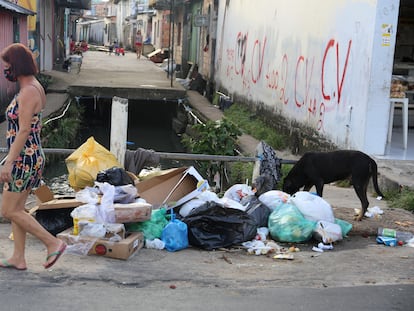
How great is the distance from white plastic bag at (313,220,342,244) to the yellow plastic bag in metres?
2.34

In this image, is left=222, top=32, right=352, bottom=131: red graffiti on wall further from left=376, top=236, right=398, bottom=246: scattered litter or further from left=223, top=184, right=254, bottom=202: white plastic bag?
left=376, top=236, right=398, bottom=246: scattered litter

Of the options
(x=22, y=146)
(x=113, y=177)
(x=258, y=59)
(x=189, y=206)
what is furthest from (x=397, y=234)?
(x=258, y=59)

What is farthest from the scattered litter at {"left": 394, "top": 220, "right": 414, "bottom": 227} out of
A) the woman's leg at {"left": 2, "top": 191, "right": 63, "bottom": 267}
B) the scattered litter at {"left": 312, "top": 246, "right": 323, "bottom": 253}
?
the woman's leg at {"left": 2, "top": 191, "right": 63, "bottom": 267}

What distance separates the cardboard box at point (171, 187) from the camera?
6.32 m

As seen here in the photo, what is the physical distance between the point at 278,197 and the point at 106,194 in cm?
196

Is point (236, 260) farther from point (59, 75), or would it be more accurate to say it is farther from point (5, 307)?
point (59, 75)

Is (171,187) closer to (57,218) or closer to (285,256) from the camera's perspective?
(57,218)

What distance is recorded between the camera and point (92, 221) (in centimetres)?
518

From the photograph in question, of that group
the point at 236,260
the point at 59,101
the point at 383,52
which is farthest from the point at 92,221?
the point at 59,101

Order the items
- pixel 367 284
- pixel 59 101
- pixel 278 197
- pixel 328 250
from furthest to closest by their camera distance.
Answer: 1. pixel 59 101
2. pixel 278 197
3. pixel 328 250
4. pixel 367 284

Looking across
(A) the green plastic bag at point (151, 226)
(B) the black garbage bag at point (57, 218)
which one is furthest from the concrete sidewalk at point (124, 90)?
(A) the green plastic bag at point (151, 226)

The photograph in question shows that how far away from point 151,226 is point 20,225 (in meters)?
1.43

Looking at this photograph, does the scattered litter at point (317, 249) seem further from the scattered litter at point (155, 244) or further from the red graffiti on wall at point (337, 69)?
the red graffiti on wall at point (337, 69)

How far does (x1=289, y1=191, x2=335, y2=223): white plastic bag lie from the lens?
601cm
